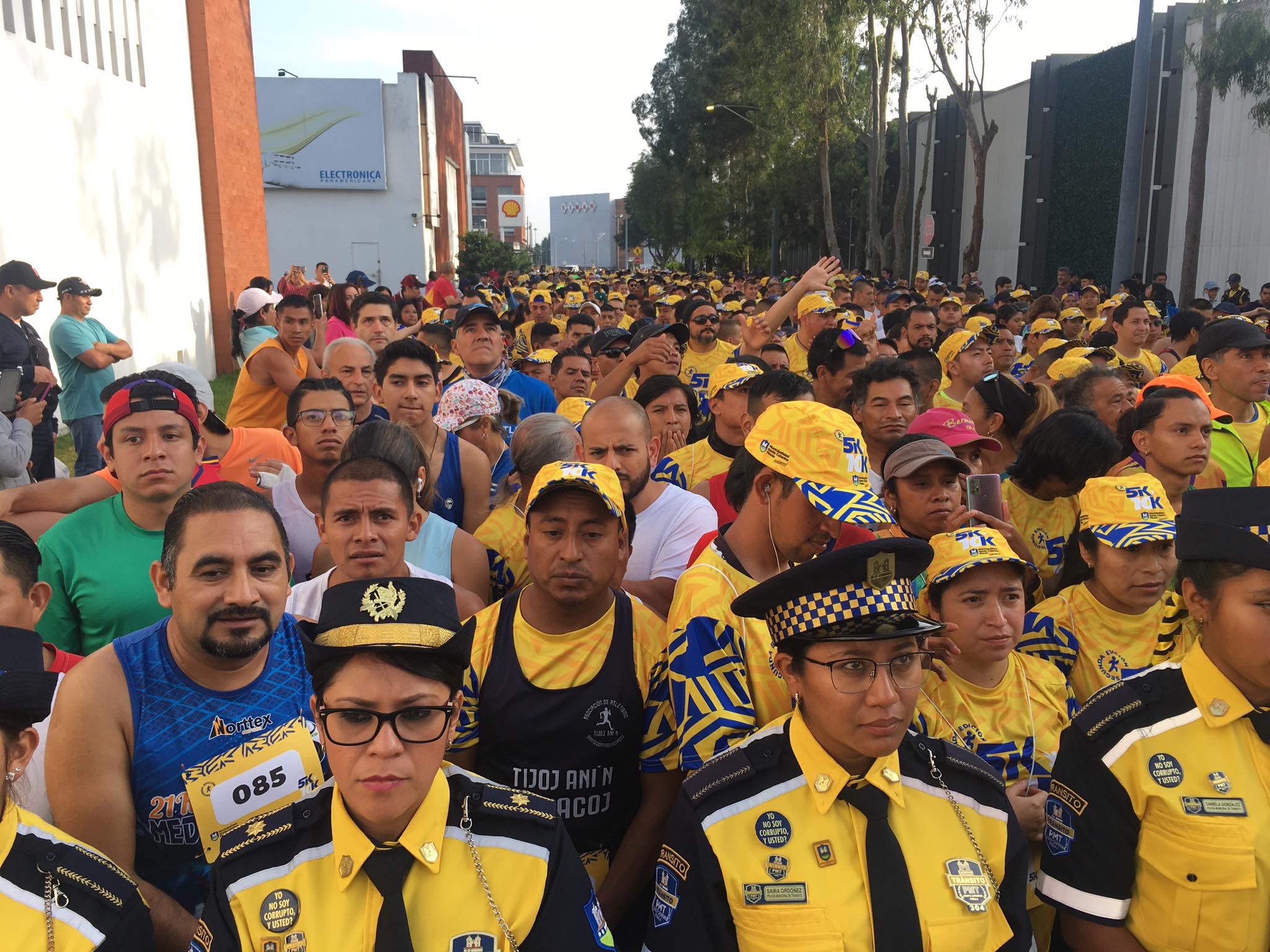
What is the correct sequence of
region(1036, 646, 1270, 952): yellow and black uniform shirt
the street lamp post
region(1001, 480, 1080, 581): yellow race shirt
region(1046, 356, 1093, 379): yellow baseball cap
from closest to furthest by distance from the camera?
1. region(1036, 646, 1270, 952): yellow and black uniform shirt
2. region(1001, 480, 1080, 581): yellow race shirt
3. region(1046, 356, 1093, 379): yellow baseball cap
4. the street lamp post

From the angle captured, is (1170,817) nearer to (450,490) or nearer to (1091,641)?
(1091,641)

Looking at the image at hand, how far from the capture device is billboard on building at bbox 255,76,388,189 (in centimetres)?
4462

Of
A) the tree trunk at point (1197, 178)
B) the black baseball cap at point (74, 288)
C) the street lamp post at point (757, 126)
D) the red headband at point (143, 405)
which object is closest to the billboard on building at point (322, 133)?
the street lamp post at point (757, 126)

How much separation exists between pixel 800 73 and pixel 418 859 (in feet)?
115

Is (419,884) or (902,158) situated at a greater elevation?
(902,158)

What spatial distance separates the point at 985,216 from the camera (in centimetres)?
4372

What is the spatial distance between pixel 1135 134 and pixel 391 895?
15866 millimetres

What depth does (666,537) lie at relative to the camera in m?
Answer: 4.49

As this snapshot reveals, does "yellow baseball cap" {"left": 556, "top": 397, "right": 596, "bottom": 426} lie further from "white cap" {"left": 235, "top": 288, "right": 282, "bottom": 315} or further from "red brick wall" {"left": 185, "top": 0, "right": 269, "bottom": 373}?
"red brick wall" {"left": 185, "top": 0, "right": 269, "bottom": 373}

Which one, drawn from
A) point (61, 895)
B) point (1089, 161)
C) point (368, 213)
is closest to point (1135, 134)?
point (61, 895)

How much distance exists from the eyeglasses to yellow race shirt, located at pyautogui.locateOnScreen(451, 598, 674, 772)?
226 cm

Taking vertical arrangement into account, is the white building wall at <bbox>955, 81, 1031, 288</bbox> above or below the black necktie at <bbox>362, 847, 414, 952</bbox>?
above

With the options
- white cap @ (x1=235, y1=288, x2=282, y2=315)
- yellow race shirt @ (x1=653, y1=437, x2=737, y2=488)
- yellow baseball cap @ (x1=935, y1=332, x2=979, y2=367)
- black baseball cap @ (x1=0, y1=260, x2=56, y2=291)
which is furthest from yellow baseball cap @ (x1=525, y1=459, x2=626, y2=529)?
white cap @ (x1=235, y1=288, x2=282, y2=315)

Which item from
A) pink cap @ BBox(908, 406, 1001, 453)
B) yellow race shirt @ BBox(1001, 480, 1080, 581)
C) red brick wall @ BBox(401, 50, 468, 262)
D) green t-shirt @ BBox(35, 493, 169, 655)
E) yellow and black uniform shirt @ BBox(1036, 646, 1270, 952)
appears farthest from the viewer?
red brick wall @ BBox(401, 50, 468, 262)
